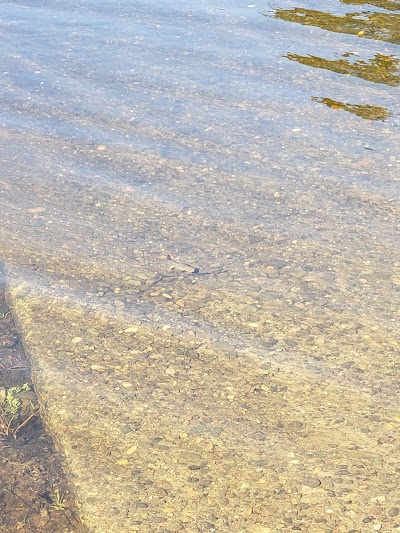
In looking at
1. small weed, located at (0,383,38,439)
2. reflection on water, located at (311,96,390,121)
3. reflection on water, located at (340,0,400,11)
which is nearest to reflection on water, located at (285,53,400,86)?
reflection on water, located at (311,96,390,121)

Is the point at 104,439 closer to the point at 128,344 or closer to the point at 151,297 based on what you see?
the point at 128,344

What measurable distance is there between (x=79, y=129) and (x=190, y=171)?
1.11m

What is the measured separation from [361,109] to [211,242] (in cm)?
237

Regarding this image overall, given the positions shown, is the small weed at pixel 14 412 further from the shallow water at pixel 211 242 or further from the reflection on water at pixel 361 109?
the reflection on water at pixel 361 109

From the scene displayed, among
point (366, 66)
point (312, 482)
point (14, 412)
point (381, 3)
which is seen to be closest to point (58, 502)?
point (14, 412)

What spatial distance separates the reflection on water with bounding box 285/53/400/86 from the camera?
24.2 ft

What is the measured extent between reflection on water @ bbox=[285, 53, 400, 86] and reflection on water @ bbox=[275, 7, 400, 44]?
57cm

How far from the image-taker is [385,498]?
3367mm

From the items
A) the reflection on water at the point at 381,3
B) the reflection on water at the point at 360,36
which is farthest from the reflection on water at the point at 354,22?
the reflection on water at the point at 381,3

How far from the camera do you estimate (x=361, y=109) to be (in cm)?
683

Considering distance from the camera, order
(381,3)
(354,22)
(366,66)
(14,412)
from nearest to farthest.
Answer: (14,412)
(366,66)
(354,22)
(381,3)

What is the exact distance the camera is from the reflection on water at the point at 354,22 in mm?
8312

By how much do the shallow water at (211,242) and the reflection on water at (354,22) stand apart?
32mm

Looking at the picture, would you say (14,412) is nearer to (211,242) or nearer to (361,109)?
(211,242)
